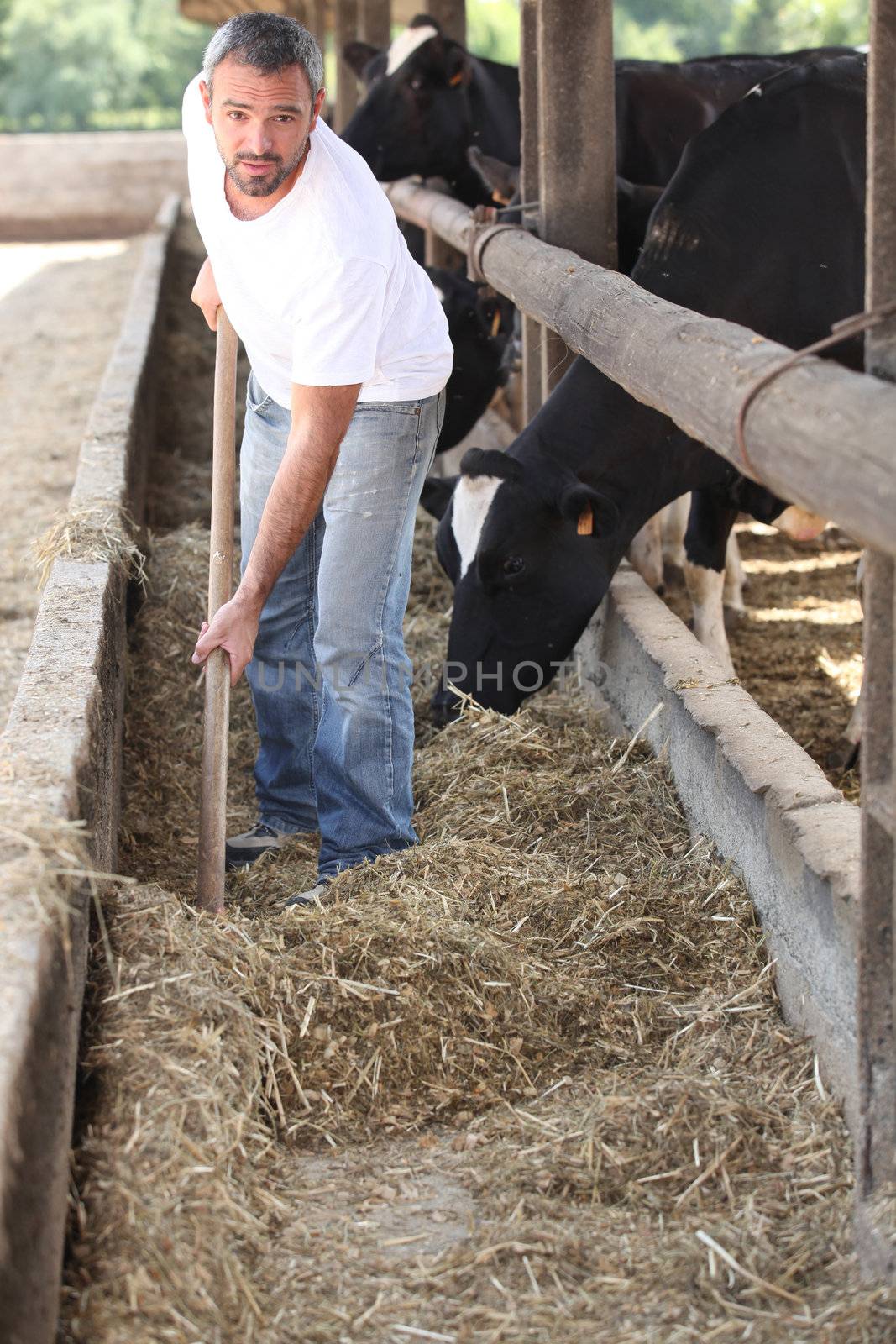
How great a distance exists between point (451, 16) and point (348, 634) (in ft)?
19.2

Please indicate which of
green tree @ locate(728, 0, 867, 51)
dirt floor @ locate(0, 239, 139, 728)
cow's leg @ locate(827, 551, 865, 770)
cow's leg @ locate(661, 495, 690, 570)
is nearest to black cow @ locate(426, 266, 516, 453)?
cow's leg @ locate(661, 495, 690, 570)

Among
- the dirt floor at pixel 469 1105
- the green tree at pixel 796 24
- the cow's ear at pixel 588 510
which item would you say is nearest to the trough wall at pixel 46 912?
the dirt floor at pixel 469 1105

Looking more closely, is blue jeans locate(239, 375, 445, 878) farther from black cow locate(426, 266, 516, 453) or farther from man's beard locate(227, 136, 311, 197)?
black cow locate(426, 266, 516, 453)

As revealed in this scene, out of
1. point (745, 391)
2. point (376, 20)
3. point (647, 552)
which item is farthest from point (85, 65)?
point (745, 391)

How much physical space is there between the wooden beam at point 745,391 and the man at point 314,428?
447 millimetres

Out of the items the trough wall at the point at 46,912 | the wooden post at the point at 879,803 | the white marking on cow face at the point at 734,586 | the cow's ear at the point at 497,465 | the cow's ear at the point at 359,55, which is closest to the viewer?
the trough wall at the point at 46,912

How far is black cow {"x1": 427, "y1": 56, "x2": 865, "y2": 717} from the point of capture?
13.6 ft

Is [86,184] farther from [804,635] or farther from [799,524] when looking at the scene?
[799,524]

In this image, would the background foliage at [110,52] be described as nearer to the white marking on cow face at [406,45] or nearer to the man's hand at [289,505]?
the white marking on cow face at [406,45]

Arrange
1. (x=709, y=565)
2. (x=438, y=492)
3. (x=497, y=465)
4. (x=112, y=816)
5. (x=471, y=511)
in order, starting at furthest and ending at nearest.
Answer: (x=709, y=565) → (x=438, y=492) → (x=471, y=511) → (x=497, y=465) → (x=112, y=816)

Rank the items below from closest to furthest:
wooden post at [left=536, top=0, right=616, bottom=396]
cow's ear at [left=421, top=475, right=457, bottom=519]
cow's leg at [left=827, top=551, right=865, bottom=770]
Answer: cow's leg at [left=827, top=551, right=865, bottom=770] < wooden post at [left=536, top=0, right=616, bottom=396] < cow's ear at [left=421, top=475, right=457, bottom=519]

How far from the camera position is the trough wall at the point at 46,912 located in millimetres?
1859

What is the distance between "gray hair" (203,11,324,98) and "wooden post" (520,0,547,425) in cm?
211

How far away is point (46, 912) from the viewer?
7.25ft
